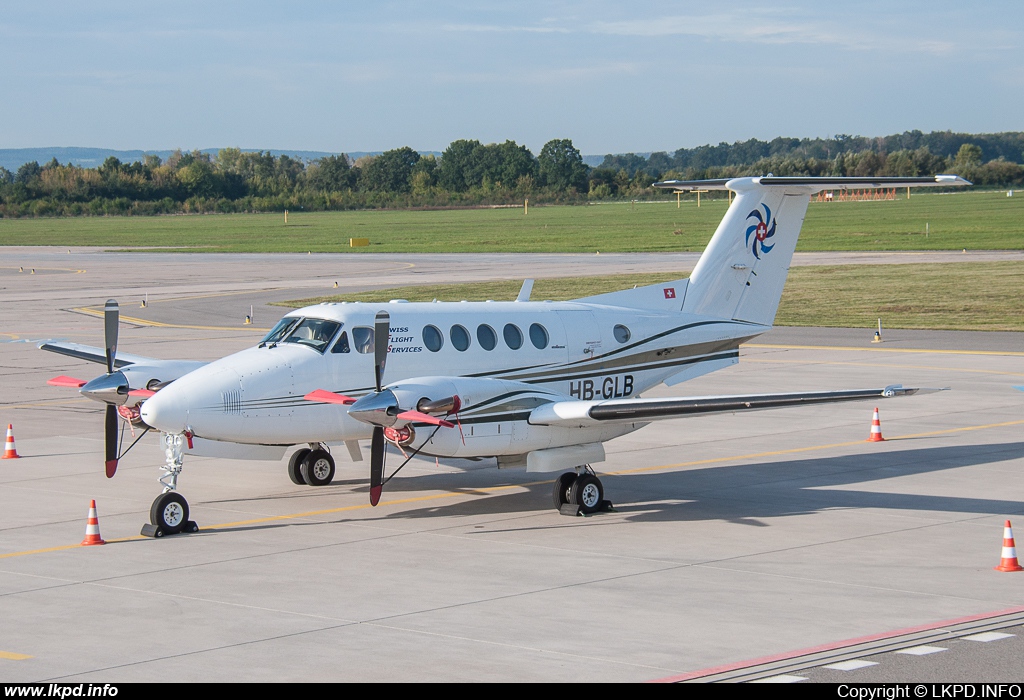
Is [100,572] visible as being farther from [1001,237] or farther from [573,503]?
[1001,237]

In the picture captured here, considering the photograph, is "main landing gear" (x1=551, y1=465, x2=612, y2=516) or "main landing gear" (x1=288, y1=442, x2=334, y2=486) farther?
"main landing gear" (x1=288, y1=442, x2=334, y2=486)

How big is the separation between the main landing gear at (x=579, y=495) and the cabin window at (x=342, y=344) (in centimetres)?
343

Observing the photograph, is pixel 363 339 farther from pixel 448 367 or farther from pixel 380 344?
pixel 380 344

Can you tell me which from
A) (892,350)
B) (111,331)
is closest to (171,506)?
(111,331)

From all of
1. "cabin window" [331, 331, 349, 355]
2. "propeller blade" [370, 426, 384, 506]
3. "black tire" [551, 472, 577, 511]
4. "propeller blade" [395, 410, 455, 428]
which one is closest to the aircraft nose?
"cabin window" [331, 331, 349, 355]

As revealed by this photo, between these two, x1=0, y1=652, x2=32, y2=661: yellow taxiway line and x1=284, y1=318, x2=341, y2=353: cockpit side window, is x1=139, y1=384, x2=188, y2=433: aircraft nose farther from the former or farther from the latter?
x1=0, y1=652, x2=32, y2=661: yellow taxiway line

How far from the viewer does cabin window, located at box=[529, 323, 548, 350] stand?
1802cm

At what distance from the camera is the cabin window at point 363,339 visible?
16672mm

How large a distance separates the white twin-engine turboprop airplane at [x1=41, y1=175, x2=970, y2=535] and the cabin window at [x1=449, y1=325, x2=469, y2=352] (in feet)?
0.07

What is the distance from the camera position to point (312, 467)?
18.6 meters

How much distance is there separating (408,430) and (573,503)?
2.75 metres

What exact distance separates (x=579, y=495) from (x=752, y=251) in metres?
6.56

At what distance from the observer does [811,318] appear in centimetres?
4366
